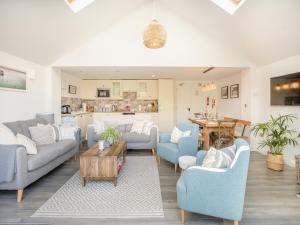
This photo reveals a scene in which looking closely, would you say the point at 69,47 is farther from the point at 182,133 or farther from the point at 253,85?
the point at 253,85

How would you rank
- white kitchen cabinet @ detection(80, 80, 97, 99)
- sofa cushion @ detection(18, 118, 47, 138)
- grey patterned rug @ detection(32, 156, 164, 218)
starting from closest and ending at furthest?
grey patterned rug @ detection(32, 156, 164, 218), sofa cushion @ detection(18, 118, 47, 138), white kitchen cabinet @ detection(80, 80, 97, 99)

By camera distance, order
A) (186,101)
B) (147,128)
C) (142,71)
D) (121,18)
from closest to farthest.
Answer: (121,18)
(147,128)
(142,71)
(186,101)

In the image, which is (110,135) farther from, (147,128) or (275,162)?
(275,162)

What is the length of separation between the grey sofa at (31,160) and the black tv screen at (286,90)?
432 cm

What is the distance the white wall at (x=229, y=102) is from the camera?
242 inches

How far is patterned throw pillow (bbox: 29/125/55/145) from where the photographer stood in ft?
11.1

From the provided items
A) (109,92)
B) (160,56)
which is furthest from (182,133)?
(109,92)

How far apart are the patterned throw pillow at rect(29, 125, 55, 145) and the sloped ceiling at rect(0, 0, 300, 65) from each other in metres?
1.51

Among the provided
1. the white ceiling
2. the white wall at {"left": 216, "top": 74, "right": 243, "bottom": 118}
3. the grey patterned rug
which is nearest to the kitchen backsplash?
the white ceiling

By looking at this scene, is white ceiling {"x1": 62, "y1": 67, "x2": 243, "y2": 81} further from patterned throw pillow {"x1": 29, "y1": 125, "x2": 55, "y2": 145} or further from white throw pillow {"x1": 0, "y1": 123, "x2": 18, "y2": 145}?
white throw pillow {"x1": 0, "y1": 123, "x2": 18, "y2": 145}

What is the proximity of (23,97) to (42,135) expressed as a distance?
3.49 ft

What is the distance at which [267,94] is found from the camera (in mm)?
4516

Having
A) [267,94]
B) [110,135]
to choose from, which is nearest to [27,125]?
[110,135]

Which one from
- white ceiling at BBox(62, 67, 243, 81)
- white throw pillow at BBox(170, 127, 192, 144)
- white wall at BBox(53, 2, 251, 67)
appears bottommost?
white throw pillow at BBox(170, 127, 192, 144)
